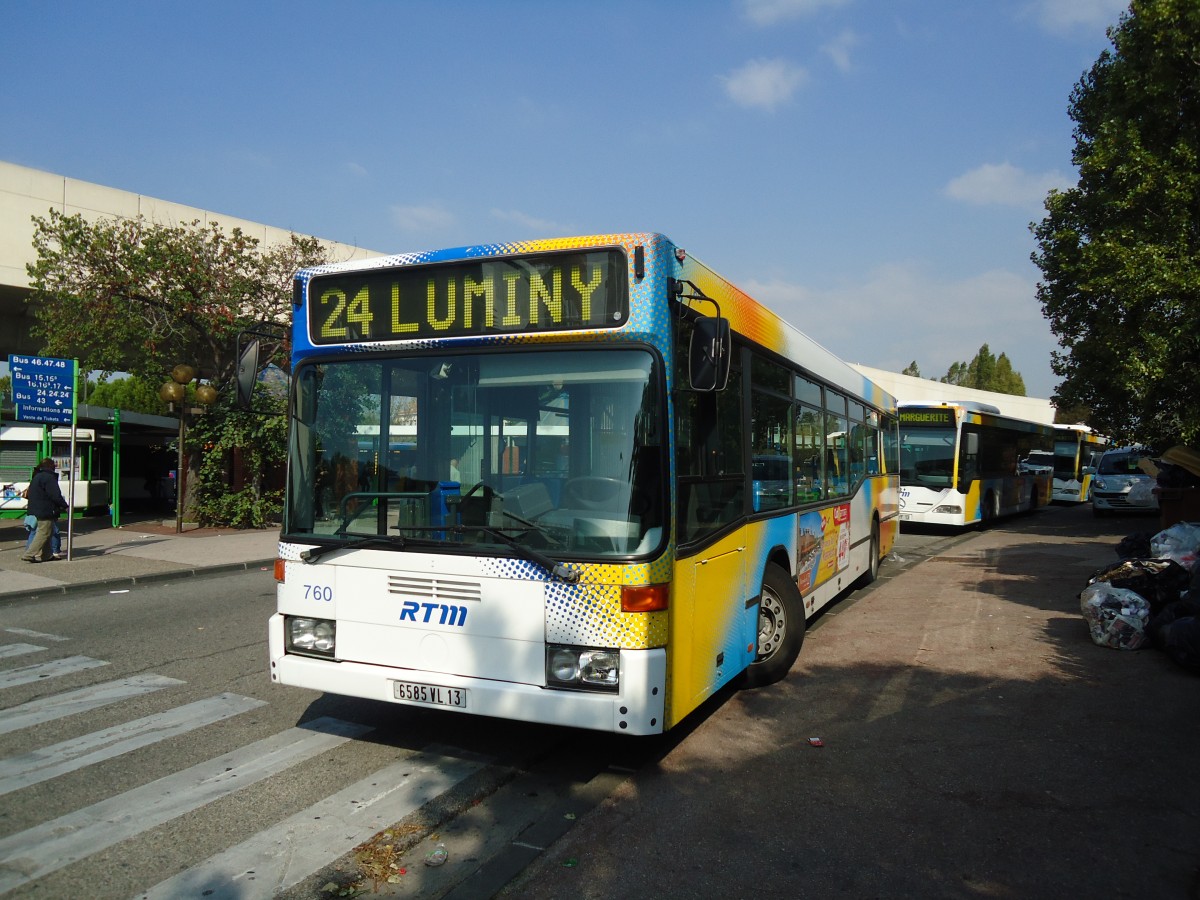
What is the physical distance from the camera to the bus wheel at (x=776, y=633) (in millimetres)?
6953

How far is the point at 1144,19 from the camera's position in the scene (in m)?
14.5

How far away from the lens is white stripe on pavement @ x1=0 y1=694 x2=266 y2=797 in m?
5.09

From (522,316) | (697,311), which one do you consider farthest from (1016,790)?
(522,316)

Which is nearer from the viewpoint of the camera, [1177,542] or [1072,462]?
[1177,542]

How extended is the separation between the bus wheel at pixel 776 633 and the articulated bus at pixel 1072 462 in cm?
3080

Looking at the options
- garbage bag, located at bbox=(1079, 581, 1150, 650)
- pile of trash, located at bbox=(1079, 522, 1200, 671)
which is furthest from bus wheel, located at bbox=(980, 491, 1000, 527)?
garbage bag, located at bbox=(1079, 581, 1150, 650)

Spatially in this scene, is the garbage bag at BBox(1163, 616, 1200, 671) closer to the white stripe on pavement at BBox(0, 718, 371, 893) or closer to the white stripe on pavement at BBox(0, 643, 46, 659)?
the white stripe on pavement at BBox(0, 718, 371, 893)

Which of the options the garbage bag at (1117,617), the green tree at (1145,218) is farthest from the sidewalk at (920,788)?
the green tree at (1145,218)

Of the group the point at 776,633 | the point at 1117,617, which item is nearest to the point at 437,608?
the point at 776,633

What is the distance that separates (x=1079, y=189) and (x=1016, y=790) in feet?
60.2

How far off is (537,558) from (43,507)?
528 inches

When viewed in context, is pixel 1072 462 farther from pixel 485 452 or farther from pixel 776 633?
pixel 485 452

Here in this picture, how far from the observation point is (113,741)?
223 inches

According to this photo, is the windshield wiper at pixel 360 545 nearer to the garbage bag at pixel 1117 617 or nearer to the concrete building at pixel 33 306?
the garbage bag at pixel 1117 617
